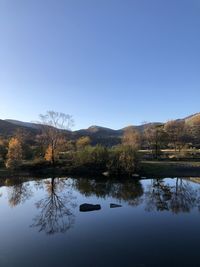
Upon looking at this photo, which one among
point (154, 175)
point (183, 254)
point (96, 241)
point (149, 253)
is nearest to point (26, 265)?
point (96, 241)

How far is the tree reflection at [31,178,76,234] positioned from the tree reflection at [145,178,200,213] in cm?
893

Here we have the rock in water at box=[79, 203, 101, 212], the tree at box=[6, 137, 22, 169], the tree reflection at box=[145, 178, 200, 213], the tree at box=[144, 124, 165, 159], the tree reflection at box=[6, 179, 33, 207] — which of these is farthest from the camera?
the tree at box=[144, 124, 165, 159]

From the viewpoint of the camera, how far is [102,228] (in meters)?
24.2

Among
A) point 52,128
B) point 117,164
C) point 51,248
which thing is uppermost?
point 52,128

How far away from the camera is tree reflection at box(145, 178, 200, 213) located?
32.0 meters

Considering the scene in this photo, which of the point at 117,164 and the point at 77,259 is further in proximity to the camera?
the point at 117,164

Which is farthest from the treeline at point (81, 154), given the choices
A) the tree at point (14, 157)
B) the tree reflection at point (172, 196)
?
the tree reflection at point (172, 196)

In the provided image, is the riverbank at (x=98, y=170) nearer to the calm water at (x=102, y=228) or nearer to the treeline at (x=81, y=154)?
the treeline at (x=81, y=154)

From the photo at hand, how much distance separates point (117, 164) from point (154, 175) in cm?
777

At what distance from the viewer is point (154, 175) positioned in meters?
58.4

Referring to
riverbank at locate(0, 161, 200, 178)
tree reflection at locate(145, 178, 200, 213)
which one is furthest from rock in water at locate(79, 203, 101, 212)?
riverbank at locate(0, 161, 200, 178)

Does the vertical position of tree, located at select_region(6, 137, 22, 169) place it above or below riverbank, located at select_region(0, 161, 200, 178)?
above

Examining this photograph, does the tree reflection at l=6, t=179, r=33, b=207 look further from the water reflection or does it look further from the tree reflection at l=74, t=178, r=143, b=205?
the tree reflection at l=74, t=178, r=143, b=205

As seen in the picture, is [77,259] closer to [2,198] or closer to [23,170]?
[2,198]
